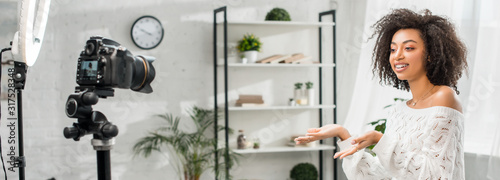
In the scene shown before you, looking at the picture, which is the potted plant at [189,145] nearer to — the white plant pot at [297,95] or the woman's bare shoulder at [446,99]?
the white plant pot at [297,95]

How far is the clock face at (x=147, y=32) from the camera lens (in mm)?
3270

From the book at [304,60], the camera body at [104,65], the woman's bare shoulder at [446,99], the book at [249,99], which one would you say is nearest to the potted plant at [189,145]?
the book at [249,99]

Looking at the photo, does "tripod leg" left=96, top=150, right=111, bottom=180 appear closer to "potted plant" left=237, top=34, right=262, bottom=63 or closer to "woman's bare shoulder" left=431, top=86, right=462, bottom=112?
"woman's bare shoulder" left=431, top=86, right=462, bottom=112

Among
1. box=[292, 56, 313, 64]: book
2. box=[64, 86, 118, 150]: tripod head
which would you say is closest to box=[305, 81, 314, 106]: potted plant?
box=[292, 56, 313, 64]: book

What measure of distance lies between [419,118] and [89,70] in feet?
3.10

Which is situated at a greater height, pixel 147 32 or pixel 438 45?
pixel 147 32

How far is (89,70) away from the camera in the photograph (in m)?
1.34

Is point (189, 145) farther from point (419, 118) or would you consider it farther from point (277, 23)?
point (419, 118)

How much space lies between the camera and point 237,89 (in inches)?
137

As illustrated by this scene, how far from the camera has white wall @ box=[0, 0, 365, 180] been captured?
3.18 m

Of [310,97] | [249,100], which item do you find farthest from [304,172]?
[249,100]

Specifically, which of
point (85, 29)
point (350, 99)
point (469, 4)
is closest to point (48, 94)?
point (85, 29)

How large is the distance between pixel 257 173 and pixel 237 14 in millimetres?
1212

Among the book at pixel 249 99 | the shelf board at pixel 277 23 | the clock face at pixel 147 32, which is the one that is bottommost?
the book at pixel 249 99
